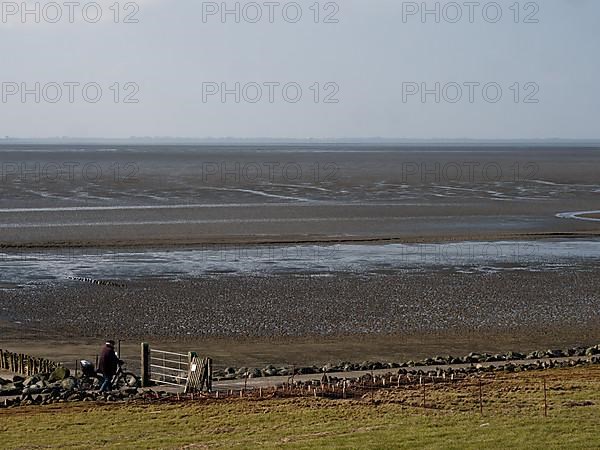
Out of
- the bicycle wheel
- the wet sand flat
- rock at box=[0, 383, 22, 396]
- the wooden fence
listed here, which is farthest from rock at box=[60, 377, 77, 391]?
the wet sand flat

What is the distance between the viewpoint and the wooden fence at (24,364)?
28266 mm

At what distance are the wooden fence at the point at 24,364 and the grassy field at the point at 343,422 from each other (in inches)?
197

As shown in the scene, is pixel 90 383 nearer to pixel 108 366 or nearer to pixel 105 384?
pixel 105 384

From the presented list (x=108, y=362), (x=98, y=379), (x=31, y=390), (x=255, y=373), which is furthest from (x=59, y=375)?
(x=255, y=373)

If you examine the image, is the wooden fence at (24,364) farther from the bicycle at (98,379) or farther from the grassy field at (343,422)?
the grassy field at (343,422)

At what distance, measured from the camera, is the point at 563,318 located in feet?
126

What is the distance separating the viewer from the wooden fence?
28.3 metres

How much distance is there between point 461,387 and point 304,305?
16.6m

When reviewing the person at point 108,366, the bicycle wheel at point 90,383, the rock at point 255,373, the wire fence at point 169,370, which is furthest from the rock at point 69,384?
the rock at point 255,373

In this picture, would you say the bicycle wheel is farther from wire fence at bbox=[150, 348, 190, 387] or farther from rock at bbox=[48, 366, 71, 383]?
wire fence at bbox=[150, 348, 190, 387]

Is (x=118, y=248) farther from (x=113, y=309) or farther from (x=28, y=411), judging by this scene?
(x=28, y=411)

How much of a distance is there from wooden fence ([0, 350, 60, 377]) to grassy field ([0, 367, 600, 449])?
197 inches

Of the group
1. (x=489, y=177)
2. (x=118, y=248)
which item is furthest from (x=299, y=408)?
(x=489, y=177)

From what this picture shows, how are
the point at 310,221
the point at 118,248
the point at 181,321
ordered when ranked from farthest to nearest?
1. the point at 310,221
2. the point at 118,248
3. the point at 181,321
